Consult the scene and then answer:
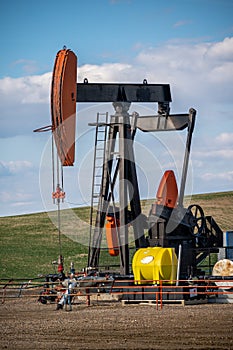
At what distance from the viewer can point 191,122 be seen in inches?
780

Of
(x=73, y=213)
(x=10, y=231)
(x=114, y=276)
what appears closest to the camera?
(x=114, y=276)

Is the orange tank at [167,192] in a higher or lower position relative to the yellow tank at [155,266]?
higher

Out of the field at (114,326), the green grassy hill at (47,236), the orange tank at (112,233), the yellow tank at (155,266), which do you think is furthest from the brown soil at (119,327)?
the green grassy hill at (47,236)

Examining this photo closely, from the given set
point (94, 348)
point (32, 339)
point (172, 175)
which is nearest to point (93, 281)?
point (172, 175)

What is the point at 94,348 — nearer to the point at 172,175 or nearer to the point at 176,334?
the point at 176,334

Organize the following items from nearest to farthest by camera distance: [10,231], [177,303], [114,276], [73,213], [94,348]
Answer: [94,348] < [177,303] < [114,276] < [10,231] < [73,213]

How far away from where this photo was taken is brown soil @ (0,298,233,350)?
11078 mm

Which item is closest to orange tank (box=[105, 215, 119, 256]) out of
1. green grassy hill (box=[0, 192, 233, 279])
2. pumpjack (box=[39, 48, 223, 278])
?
pumpjack (box=[39, 48, 223, 278])

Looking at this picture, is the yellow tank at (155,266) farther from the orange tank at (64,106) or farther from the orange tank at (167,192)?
the orange tank at (64,106)

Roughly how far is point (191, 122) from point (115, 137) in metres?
1.92

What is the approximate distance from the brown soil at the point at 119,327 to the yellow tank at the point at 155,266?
79 cm

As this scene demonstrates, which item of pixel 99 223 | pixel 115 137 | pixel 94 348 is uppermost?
pixel 115 137

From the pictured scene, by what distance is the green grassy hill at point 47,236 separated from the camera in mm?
30922

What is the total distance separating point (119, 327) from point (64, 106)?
215 inches
